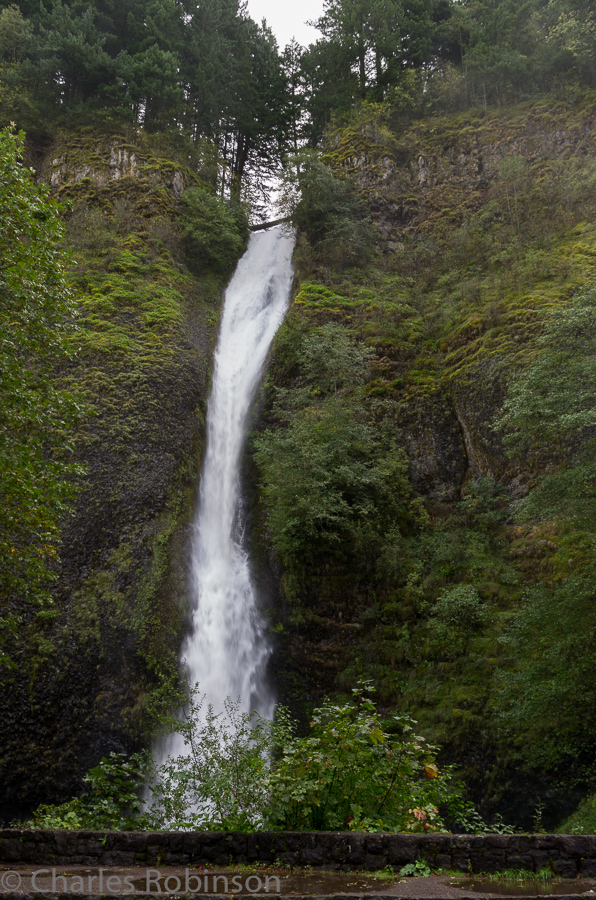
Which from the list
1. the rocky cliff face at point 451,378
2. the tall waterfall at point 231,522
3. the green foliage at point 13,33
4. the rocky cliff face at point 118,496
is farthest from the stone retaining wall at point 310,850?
the green foliage at point 13,33

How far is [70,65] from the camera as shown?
2489 cm

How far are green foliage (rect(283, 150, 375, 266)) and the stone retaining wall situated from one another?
69.2ft

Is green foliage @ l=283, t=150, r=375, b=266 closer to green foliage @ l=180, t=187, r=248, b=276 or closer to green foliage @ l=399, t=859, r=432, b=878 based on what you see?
green foliage @ l=180, t=187, r=248, b=276

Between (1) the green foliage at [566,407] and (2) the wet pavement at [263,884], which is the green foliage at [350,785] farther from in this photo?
(1) the green foliage at [566,407]

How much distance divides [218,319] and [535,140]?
49.1 feet

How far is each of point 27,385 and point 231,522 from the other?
838 cm

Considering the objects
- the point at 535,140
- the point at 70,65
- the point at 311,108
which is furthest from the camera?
the point at 311,108

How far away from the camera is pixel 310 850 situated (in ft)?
16.2

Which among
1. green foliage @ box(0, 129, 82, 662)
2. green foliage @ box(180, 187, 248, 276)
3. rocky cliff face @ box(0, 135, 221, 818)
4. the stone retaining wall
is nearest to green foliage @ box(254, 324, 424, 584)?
rocky cliff face @ box(0, 135, 221, 818)

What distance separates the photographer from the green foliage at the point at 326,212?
22875 mm

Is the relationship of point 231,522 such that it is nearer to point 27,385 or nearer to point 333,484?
point 333,484

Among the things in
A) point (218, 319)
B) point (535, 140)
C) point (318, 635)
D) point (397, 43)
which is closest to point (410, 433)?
point (318, 635)

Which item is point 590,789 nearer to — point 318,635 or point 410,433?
point 318,635

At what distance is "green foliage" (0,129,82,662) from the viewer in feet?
25.9
